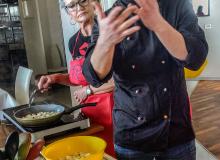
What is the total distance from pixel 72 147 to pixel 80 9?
2.20ft

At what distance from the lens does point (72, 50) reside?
1.57m

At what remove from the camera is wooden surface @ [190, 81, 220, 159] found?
2.92 m

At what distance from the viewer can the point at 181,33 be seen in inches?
31.2

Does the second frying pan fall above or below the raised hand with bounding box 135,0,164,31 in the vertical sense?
below

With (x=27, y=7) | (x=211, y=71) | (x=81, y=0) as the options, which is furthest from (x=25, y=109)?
(x=211, y=71)

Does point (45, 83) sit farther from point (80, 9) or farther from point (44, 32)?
point (44, 32)

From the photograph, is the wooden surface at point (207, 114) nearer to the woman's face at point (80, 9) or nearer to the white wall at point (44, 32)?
the white wall at point (44, 32)

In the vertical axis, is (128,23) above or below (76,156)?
above

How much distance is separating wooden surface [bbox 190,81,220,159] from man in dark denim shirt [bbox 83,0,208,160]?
191cm

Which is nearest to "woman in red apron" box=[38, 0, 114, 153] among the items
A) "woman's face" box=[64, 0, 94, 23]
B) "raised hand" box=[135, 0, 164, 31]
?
"woman's face" box=[64, 0, 94, 23]

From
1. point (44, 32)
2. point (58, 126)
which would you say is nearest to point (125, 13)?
point (58, 126)

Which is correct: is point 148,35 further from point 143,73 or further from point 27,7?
point 27,7

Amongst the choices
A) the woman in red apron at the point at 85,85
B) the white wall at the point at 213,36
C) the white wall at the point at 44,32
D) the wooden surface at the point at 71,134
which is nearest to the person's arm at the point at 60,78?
the woman in red apron at the point at 85,85

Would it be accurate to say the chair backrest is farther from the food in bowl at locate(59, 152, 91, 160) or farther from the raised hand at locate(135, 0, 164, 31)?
the raised hand at locate(135, 0, 164, 31)
